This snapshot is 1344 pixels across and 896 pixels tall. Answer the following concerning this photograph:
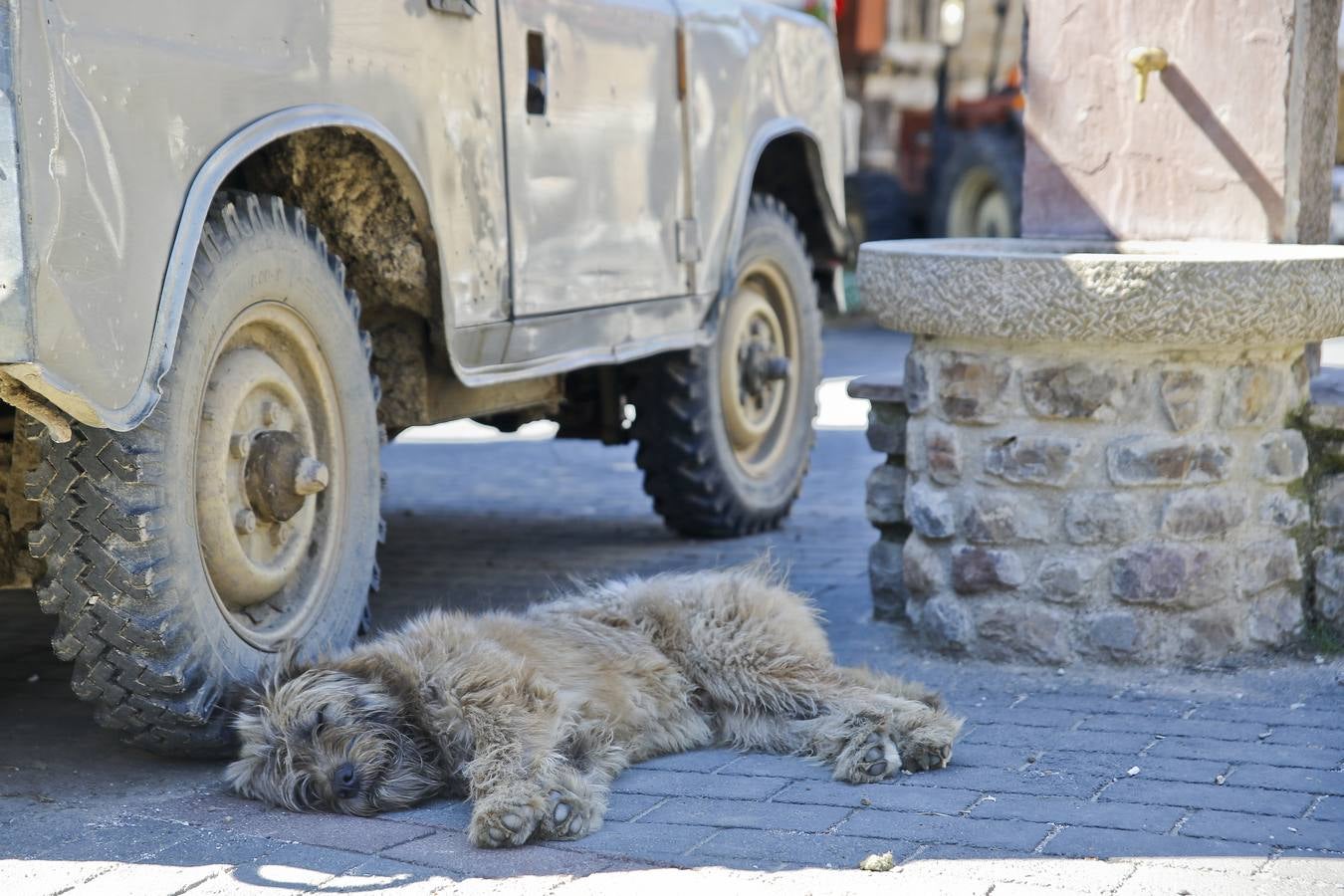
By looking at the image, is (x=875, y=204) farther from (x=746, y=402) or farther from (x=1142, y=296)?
(x=1142, y=296)

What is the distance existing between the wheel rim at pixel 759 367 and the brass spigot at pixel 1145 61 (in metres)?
2.14

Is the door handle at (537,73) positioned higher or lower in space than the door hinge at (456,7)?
lower

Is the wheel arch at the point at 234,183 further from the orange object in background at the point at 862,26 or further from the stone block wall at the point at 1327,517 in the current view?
the orange object in background at the point at 862,26

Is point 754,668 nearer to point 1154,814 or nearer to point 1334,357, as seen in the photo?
point 1154,814

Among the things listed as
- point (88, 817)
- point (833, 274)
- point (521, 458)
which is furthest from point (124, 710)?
point (521, 458)

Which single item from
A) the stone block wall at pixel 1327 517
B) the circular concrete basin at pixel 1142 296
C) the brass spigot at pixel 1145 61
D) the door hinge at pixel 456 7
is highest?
the door hinge at pixel 456 7

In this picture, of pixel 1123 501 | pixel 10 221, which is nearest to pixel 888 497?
pixel 1123 501

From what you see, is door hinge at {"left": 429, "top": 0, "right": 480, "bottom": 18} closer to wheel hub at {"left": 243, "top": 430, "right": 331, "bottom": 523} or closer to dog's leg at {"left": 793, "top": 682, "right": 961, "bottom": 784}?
wheel hub at {"left": 243, "top": 430, "right": 331, "bottom": 523}

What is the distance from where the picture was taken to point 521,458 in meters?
9.29

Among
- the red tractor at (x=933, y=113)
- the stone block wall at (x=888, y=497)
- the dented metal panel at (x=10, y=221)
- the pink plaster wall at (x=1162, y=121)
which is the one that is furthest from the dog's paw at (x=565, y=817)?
the red tractor at (x=933, y=113)

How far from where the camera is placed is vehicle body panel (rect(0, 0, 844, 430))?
2.99 m

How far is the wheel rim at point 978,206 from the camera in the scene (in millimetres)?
15109

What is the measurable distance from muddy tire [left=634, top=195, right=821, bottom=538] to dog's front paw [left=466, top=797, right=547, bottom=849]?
322 centimetres

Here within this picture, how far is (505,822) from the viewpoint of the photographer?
3188mm
